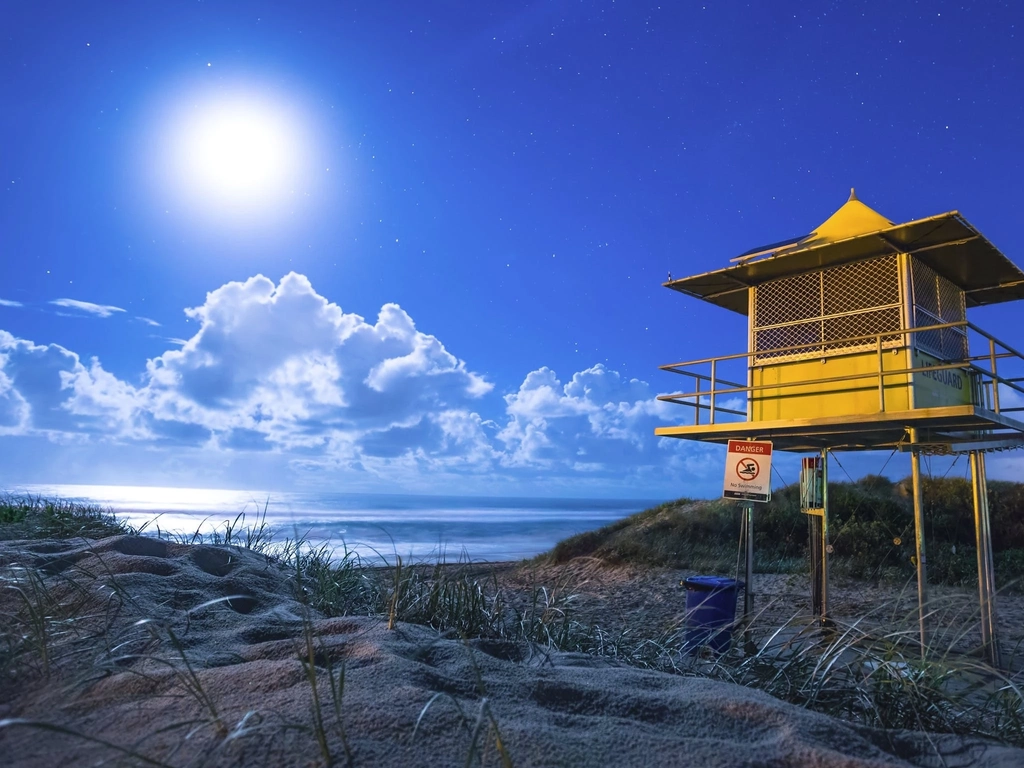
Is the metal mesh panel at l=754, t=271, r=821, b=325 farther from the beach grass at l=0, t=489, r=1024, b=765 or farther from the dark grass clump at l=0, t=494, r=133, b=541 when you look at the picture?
the dark grass clump at l=0, t=494, r=133, b=541

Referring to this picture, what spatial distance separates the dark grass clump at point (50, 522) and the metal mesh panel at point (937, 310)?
35.3 ft

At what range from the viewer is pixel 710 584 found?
27.7 ft

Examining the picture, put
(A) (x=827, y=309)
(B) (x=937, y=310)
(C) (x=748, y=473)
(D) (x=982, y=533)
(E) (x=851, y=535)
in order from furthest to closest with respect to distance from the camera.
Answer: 1. (E) (x=851, y=535)
2. (A) (x=827, y=309)
3. (B) (x=937, y=310)
4. (D) (x=982, y=533)
5. (C) (x=748, y=473)

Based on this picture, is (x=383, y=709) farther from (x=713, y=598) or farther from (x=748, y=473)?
(x=748, y=473)

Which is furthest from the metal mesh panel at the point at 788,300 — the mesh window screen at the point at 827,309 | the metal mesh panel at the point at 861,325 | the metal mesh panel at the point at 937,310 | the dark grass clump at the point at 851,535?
the dark grass clump at the point at 851,535

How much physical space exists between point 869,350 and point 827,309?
100 cm

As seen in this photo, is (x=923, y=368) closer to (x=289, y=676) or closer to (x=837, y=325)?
(x=837, y=325)

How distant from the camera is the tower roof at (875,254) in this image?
9.55 meters

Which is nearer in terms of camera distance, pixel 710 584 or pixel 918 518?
pixel 710 584

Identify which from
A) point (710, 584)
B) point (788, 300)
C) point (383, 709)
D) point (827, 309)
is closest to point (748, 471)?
point (710, 584)

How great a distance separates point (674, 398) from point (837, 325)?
2684mm

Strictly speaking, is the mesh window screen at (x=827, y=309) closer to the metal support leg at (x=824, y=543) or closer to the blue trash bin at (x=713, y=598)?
the metal support leg at (x=824, y=543)

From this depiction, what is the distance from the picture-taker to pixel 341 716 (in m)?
2.35

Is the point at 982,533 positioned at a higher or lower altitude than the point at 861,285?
lower
